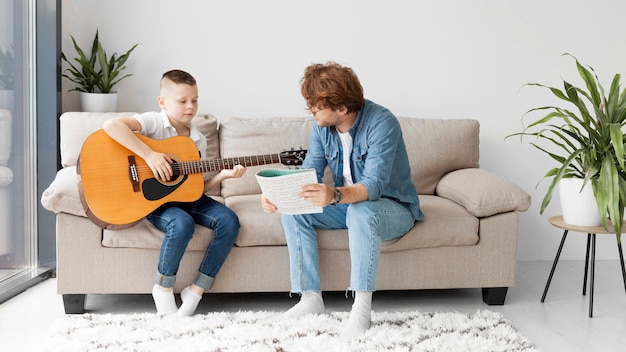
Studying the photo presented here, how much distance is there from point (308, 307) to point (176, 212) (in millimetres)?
604

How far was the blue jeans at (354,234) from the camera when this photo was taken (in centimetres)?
257

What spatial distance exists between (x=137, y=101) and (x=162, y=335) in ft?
5.18

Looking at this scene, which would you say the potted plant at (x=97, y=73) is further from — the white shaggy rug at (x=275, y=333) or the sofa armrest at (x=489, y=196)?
the sofa armrest at (x=489, y=196)

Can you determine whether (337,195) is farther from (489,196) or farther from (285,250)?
(489,196)

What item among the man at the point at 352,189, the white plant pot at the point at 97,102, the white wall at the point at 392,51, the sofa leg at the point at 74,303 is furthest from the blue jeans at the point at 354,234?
the white plant pot at the point at 97,102

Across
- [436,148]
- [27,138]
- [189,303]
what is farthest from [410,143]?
[27,138]

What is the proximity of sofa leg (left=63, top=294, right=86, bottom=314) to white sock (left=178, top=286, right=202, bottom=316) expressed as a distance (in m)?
0.41

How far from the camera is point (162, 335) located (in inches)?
99.1

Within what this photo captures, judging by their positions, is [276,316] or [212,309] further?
[212,309]

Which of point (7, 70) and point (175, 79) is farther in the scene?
point (7, 70)

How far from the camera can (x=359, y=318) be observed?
2.55 metres

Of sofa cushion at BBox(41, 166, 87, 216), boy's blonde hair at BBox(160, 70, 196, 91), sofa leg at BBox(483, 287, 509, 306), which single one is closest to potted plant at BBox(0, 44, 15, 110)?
sofa cushion at BBox(41, 166, 87, 216)

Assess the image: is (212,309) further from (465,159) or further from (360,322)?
(465,159)

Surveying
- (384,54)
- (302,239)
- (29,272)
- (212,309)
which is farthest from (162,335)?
(384,54)
